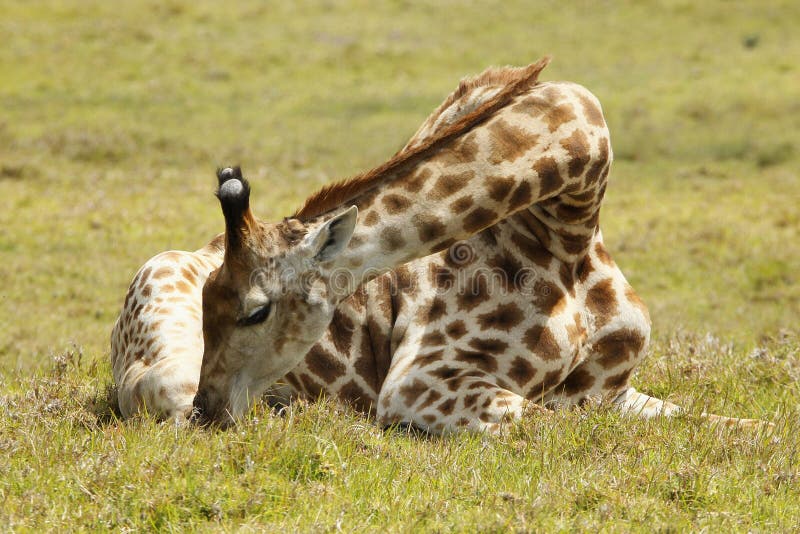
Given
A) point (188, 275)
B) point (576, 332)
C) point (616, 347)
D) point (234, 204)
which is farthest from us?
point (188, 275)

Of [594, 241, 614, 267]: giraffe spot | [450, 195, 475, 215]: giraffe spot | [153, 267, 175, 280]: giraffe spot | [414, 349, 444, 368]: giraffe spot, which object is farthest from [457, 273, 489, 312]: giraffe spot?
[153, 267, 175, 280]: giraffe spot

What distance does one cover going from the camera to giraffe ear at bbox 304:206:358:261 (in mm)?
5422

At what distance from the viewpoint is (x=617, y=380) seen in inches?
254

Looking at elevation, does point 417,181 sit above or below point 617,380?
above

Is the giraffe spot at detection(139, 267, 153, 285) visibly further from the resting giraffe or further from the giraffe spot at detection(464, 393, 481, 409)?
the giraffe spot at detection(464, 393, 481, 409)

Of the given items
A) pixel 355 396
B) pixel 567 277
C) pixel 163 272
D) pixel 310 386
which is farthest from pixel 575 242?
pixel 163 272

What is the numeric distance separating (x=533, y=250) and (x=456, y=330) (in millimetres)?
673

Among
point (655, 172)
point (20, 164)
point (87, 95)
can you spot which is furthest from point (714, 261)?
point (87, 95)

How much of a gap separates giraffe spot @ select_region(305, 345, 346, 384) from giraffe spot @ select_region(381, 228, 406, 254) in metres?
1.27

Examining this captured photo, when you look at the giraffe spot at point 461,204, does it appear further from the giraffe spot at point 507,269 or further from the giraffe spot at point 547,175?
the giraffe spot at point 507,269

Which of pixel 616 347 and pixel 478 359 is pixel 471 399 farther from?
pixel 616 347

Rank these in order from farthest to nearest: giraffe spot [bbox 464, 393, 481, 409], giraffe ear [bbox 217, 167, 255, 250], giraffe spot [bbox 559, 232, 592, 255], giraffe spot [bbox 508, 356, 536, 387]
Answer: giraffe spot [bbox 559, 232, 592, 255] → giraffe spot [bbox 508, 356, 536, 387] → giraffe spot [bbox 464, 393, 481, 409] → giraffe ear [bbox 217, 167, 255, 250]

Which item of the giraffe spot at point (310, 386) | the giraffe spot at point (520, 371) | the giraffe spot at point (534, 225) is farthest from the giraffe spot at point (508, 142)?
the giraffe spot at point (310, 386)

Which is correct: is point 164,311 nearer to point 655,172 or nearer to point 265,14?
point 655,172
